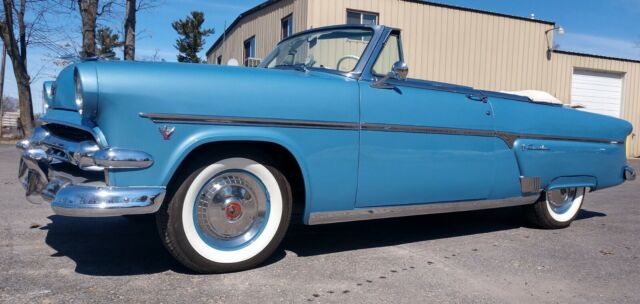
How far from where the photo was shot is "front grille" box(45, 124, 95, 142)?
3080mm

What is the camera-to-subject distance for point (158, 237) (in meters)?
3.98

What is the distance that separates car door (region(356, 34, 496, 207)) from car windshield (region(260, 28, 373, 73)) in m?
0.19

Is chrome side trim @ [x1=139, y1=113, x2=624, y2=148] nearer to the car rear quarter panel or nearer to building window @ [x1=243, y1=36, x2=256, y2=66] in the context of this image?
the car rear quarter panel

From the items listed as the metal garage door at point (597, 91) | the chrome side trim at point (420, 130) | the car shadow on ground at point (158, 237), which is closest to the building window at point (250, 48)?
the metal garage door at point (597, 91)

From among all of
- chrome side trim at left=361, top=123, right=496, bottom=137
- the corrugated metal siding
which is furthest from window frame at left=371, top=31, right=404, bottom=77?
the corrugated metal siding

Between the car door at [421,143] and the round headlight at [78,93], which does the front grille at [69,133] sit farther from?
the car door at [421,143]

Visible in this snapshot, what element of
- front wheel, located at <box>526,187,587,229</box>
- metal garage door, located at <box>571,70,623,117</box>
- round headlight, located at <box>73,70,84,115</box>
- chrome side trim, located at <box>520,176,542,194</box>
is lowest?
front wheel, located at <box>526,187,587,229</box>

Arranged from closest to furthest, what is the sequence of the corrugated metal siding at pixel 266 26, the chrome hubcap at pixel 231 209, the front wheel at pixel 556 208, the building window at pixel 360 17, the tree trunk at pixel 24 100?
the chrome hubcap at pixel 231 209, the front wheel at pixel 556 208, the corrugated metal siding at pixel 266 26, the building window at pixel 360 17, the tree trunk at pixel 24 100

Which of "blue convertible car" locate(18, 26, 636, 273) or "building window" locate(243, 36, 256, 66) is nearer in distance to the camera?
"blue convertible car" locate(18, 26, 636, 273)

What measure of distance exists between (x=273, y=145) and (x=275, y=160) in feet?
0.49

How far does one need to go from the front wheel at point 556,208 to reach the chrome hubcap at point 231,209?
277cm

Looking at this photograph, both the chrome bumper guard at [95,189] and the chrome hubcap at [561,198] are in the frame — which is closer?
the chrome bumper guard at [95,189]

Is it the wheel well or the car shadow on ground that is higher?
the wheel well

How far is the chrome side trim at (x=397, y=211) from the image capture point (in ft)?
11.2
